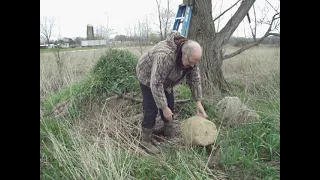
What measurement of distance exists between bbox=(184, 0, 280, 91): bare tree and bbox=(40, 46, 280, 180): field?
0.50m

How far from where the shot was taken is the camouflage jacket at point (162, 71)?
296cm

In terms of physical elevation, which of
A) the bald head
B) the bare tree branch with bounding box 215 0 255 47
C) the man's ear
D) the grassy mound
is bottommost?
the grassy mound

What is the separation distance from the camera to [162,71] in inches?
116

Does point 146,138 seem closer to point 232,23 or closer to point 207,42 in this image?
point 207,42

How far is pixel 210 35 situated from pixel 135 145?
3.11 meters

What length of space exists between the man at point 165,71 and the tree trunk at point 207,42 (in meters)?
1.98

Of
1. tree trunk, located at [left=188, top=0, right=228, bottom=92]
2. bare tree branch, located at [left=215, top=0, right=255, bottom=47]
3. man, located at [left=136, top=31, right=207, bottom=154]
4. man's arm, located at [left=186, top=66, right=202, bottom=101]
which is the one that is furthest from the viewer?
bare tree branch, located at [left=215, top=0, right=255, bottom=47]

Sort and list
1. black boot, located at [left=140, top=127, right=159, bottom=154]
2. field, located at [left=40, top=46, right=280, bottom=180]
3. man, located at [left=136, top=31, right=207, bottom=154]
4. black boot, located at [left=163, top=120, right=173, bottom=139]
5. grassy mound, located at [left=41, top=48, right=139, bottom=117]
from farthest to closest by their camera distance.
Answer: grassy mound, located at [left=41, top=48, right=139, bottom=117], black boot, located at [left=163, top=120, right=173, bottom=139], black boot, located at [left=140, top=127, right=159, bottom=154], man, located at [left=136, top=31, right=207, bottom=154], field, located at [left=40, top=46, right=280, bottom=180]

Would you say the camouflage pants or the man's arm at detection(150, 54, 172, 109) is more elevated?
the man's arm at detection(150, 54, 172, 109)

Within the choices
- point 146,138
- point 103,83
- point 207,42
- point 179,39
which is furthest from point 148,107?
point 207,42

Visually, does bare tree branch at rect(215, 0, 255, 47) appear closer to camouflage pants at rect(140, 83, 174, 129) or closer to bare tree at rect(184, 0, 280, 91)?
bare tree at rect(184, 0, 280, 91)

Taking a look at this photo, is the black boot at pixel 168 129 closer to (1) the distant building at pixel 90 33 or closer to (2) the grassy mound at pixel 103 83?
(2) the grassy mound at pixel 103 83

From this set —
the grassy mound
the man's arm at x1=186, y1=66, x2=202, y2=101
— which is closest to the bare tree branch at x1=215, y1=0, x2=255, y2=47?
the grassy mound

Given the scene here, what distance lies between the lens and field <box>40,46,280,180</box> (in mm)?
2789
